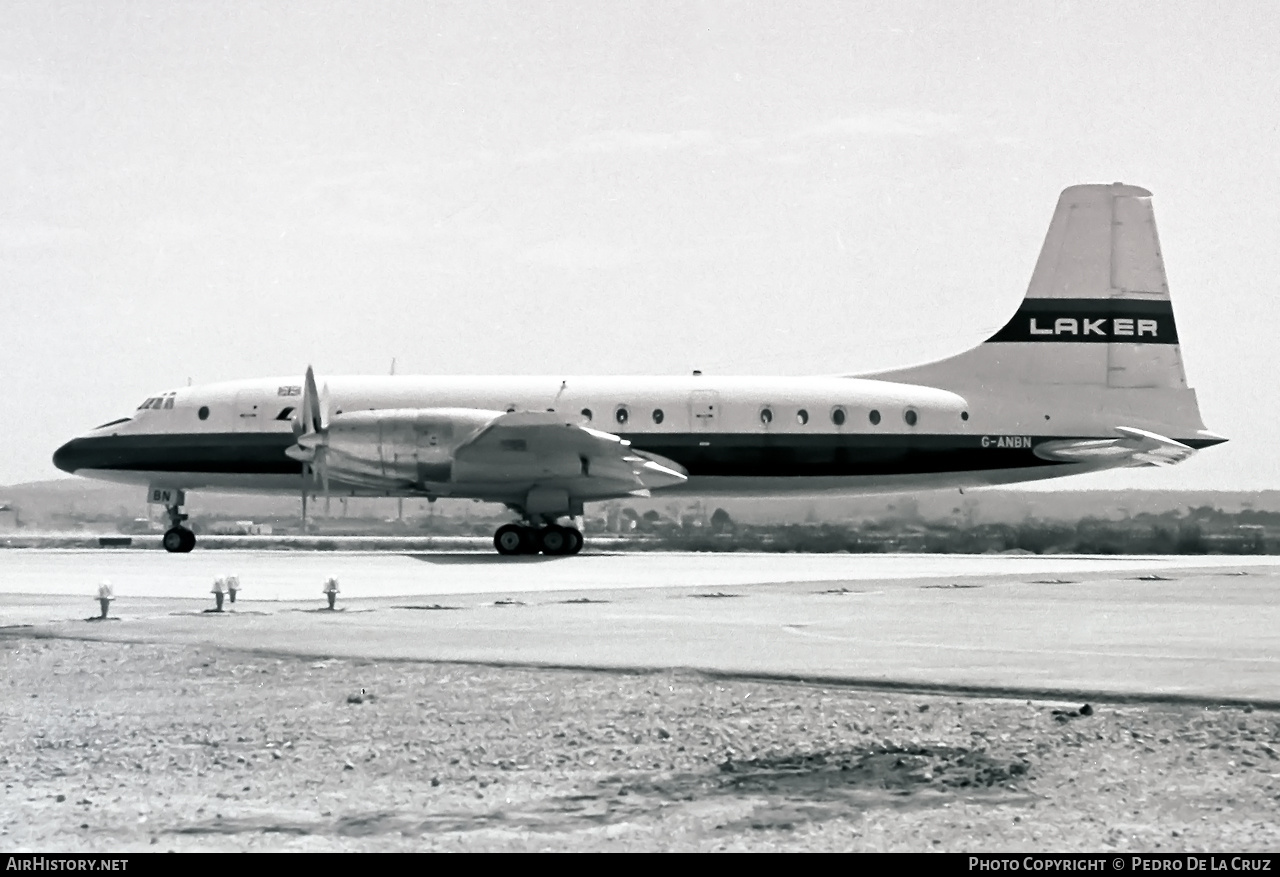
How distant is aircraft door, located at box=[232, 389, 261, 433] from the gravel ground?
99.7 ft

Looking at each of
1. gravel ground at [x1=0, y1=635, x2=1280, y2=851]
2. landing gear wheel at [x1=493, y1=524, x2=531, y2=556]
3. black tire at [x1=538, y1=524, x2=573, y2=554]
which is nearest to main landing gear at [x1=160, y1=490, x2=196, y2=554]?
landing gear wheel at [x1=493, y1=524, x2=531, y2=556]

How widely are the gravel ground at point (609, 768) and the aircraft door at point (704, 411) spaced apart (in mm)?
29273

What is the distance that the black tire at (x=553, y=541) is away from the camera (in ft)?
135

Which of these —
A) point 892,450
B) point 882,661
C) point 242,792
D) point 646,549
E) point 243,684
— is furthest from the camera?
point 646,549

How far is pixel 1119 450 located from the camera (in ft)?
146

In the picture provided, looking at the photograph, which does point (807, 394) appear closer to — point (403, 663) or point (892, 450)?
point (892, 450)

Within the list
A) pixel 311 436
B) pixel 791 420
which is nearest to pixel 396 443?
pixel 311 436

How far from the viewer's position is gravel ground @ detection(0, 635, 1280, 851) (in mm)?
8055

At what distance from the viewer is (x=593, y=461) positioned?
40.1 metres

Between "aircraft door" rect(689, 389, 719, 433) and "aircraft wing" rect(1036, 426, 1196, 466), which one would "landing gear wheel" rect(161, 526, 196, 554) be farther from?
"aircraft wing" rect(1036, 426, 1196, 466)

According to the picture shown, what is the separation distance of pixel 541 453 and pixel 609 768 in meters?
30.1

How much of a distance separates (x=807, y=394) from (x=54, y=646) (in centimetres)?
2963

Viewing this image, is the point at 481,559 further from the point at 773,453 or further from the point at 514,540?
the point at 773,453

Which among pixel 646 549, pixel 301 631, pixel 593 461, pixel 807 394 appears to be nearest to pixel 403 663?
pixel 301 631
